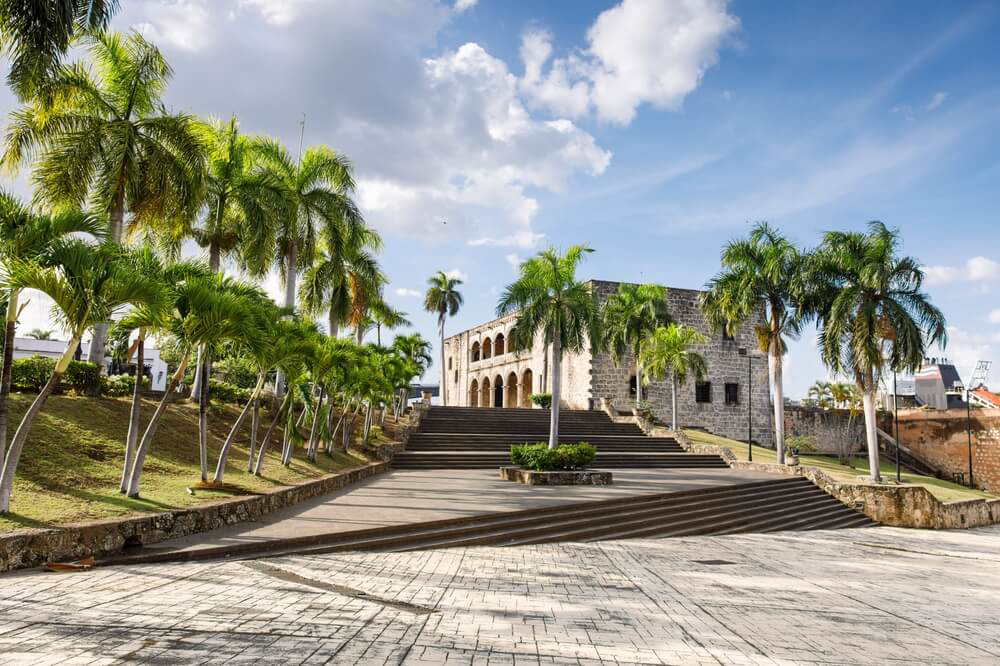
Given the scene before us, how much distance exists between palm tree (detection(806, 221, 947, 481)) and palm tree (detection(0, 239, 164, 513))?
19481 millimetres

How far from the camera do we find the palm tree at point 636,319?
1193 inches

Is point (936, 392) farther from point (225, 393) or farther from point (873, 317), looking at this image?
point (225, 393)

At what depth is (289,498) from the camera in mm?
11203

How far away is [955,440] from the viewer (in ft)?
110

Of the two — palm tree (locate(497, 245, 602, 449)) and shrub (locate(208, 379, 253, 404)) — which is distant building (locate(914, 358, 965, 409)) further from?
shrub (locate(208, 379, 253, 404))

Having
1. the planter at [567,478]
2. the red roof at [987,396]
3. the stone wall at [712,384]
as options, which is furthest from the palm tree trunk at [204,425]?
the red roof at [987,396]

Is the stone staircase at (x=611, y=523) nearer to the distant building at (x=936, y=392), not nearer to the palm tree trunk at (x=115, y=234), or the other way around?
the palm tree trunk at (x=115, y=234)

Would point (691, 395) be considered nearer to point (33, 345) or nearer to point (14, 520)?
point (14, 520)

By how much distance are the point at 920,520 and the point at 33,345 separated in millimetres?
50035

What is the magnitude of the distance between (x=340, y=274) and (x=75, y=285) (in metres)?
13.8

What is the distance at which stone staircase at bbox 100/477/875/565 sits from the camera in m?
7.97

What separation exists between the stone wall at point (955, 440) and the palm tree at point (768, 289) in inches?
683

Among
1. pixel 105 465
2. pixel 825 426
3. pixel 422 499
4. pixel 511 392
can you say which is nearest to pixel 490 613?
pixel 422 499

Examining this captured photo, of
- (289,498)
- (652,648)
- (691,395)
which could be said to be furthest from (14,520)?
(691,395)
